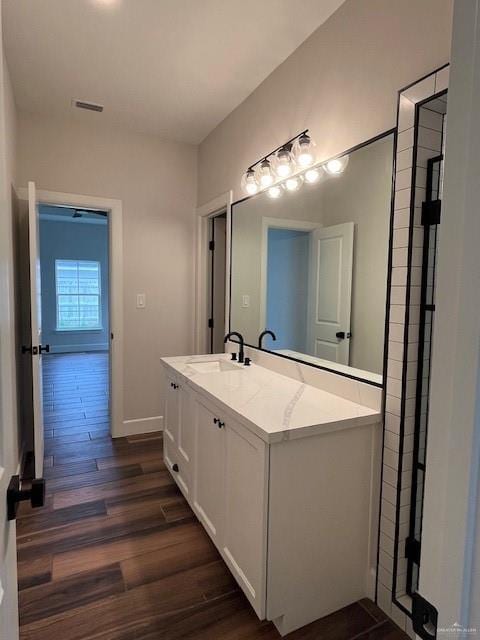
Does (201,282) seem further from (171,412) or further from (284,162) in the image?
(284,162)

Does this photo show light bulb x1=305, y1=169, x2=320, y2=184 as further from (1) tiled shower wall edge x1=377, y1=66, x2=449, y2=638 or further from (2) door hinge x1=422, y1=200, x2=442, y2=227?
(2) door hinge x1=422, y1=200, x2=442, y2=227

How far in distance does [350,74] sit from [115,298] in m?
2.53

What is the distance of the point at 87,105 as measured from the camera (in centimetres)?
288

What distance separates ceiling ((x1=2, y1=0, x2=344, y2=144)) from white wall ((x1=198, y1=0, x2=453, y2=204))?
0.38ft

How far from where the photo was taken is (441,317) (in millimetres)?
517

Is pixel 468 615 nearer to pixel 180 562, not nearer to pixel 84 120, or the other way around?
pixel 180 562

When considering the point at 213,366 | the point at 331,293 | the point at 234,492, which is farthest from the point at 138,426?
the point at 331,293

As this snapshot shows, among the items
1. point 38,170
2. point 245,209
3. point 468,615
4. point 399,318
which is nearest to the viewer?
point 468,615

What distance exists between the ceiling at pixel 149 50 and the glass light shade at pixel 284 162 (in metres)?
0.60

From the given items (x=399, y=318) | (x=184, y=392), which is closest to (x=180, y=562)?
(x=184, y=392)

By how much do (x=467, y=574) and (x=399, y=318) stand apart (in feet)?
3.91

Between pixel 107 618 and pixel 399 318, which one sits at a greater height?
pixel 399 318

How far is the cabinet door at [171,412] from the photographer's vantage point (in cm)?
244

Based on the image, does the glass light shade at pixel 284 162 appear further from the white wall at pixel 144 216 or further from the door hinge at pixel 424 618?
the door hinge at pixel 424 618
